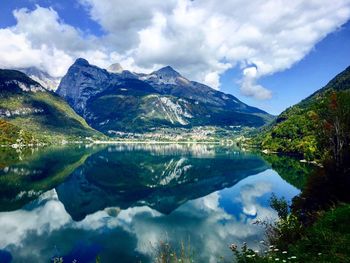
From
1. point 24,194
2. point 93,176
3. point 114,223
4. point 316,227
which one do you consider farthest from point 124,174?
point 316,227

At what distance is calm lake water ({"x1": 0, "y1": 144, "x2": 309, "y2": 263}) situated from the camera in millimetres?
47050

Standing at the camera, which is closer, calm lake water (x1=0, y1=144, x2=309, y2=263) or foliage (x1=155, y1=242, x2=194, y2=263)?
foliage (x1=155, y1=242, x2=194, y2=263)

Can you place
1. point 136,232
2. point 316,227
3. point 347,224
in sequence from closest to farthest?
point 347,224 → point 316,227 → point 136,232

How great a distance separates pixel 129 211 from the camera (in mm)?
73500

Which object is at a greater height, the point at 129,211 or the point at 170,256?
the point at 170,256

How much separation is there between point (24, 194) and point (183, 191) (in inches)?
1704

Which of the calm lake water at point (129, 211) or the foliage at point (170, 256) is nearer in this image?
the foliage at point (170, 256)

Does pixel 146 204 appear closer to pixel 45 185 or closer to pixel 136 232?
pixel 136 232

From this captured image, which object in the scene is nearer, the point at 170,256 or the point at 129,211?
the point at 170,256

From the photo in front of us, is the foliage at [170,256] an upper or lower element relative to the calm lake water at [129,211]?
upper

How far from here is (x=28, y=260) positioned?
42469 millimetres

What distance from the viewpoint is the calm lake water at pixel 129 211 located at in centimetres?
4705

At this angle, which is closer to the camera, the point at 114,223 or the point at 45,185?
the point at 114,223

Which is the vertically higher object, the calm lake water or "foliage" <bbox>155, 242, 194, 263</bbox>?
"foliage" <bbox>155, 242, 194, 263</bbox>
